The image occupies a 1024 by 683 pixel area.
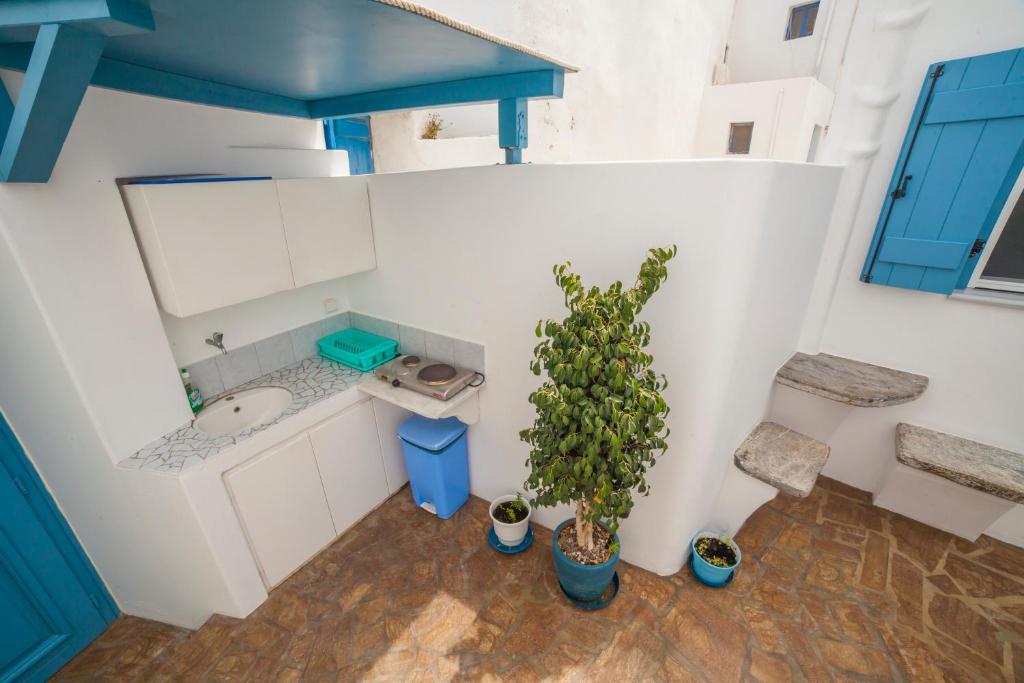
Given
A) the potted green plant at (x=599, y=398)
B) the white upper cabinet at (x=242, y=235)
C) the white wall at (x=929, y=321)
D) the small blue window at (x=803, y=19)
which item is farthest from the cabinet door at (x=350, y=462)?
the small blue window at (x=803, y=19)

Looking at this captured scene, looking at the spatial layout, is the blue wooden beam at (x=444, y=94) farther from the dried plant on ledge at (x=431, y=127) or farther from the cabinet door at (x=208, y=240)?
the dried plant on ledge at (x=431, y=127)

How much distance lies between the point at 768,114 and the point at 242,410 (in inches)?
263

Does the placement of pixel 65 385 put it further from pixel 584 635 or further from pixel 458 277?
pixel 584 635

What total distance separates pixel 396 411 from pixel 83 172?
1.88m

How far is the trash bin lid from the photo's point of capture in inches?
101

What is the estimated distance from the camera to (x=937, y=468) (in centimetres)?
233

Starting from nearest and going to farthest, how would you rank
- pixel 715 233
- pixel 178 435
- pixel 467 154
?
pixel 715 233
pixel 178 435
pixel 467 154

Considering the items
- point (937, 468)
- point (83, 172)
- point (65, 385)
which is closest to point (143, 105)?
point (83, 172)

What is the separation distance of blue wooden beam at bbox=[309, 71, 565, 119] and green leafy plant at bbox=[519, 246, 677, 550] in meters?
0.88

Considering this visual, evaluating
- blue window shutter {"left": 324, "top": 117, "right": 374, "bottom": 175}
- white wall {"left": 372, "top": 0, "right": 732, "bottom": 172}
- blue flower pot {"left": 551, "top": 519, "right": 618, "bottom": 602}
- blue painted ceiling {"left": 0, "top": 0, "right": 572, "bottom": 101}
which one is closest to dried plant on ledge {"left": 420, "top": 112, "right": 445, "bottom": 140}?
white wall {"left": 372, "top": 0, "right": 732, "bottom": 172}

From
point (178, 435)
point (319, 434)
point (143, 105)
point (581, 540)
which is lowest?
point (581, 540)

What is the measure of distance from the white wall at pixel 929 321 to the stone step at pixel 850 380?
3.8 inches

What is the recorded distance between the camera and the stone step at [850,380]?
2389 millimetres

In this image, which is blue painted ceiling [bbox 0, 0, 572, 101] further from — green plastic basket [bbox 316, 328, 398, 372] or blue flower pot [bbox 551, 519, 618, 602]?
blue flower pot [bbox 551, 519, 618, 602]
